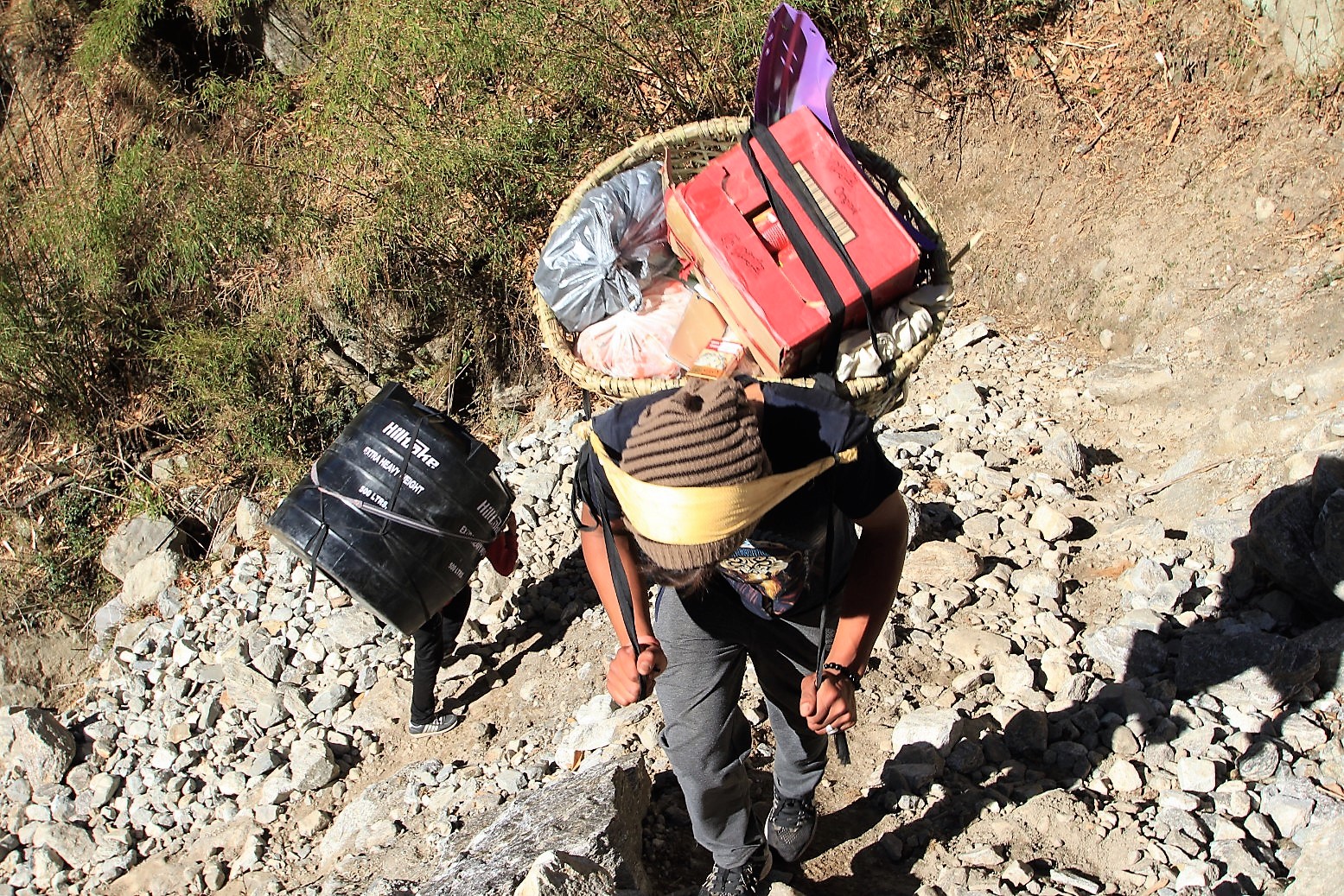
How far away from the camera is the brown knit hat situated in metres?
1.68

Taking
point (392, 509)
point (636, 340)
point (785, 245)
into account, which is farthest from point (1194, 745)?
point (392, 509)

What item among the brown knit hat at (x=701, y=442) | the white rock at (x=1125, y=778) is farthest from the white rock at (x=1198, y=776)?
the brown knit hat at (x=701, y=442)

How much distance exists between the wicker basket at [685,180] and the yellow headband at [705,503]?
0.30 meters

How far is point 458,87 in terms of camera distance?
6.15m

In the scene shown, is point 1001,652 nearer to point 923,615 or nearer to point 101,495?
point 923,615

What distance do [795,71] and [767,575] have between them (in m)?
1.32

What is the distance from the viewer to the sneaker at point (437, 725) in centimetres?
424

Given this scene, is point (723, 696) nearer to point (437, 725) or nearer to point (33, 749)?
point (437, 725)

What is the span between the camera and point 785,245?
239 centimetres

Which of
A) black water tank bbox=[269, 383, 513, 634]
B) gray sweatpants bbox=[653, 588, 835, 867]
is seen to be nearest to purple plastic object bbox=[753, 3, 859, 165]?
gray sweatpants bbox=[653, 588, 835, 867]

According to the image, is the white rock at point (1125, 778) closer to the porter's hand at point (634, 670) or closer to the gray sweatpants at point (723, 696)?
the gray sweatpants at point (723, 696)

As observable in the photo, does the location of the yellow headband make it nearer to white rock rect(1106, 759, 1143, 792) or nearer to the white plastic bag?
the white plastic bag

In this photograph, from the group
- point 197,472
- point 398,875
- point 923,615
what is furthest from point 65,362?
point 923,615

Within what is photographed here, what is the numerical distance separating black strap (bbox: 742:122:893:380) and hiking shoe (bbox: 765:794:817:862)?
1159 mm
